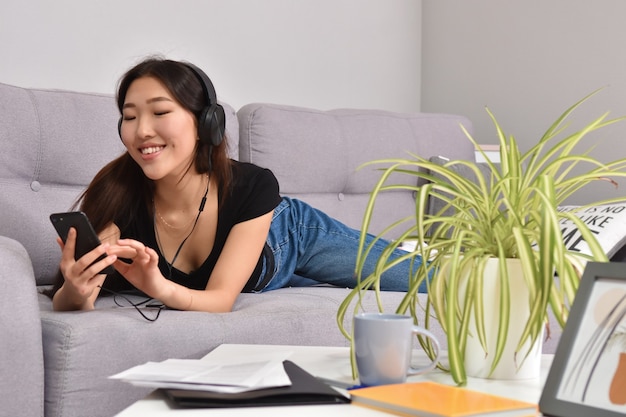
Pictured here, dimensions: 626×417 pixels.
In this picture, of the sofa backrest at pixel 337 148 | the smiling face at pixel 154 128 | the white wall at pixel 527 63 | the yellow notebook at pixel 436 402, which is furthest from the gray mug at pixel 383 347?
the white wall at pixel 527 63

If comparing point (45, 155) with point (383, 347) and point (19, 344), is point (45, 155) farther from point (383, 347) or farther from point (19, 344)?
point (383, 347)

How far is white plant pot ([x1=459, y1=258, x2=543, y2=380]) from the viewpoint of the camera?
3.51 ft

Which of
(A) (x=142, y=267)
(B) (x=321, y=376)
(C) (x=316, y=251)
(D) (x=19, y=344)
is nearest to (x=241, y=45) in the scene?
(C) (x=316, y=251)

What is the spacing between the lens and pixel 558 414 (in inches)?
33.3

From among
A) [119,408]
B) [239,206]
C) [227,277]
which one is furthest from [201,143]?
[119,408]

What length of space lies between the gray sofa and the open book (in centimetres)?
58

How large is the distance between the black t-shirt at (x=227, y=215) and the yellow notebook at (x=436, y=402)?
37.9 inches

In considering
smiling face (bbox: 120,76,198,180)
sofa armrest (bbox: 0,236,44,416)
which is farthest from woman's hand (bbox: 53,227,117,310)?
smiling face (bbox: 120,76,198,180)

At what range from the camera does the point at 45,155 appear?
211 cm

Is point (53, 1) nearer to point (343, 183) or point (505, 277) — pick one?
point (343, 183)

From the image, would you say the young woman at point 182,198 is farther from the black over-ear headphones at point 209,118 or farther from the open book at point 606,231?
the open book at point 606,231

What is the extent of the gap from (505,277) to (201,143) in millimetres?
1037

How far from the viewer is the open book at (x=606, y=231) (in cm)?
222

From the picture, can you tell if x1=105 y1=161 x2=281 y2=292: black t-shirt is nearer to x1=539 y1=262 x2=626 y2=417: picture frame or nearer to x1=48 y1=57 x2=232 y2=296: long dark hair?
x1=48 y1=57 x2=232 y2=296: long dark hair
